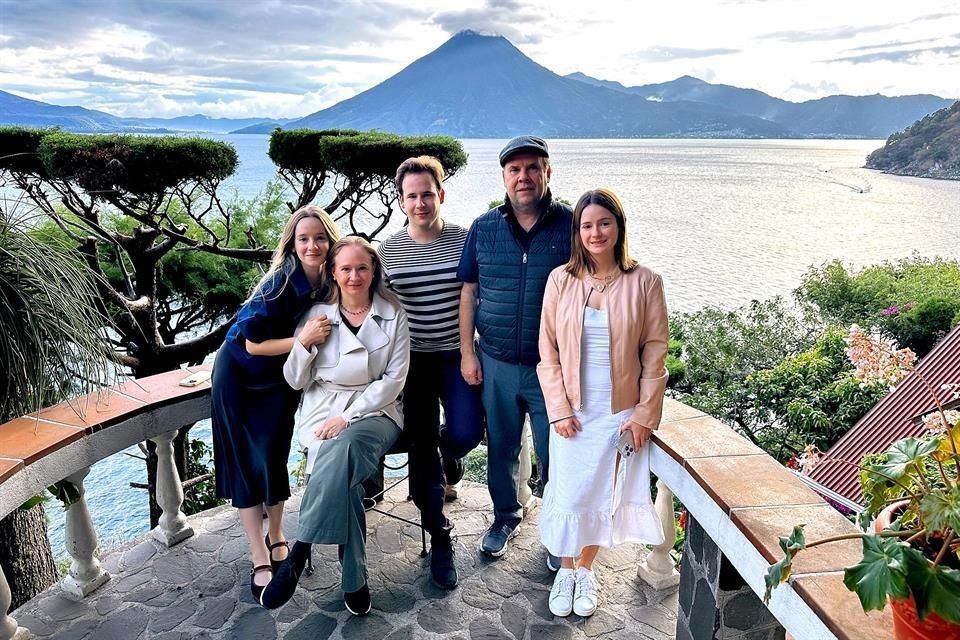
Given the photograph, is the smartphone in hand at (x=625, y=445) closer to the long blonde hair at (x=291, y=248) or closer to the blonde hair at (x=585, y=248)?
the blonde hair at (x=585, y=248)

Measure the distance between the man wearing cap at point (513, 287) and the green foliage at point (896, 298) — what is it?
13787mm

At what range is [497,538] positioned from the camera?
3.09m

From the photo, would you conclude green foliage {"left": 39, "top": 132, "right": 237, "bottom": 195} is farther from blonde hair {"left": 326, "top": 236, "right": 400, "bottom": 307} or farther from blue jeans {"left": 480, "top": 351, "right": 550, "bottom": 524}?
blue jeans {"left": 480, "top": 351, "right": 550, "bottom": 524}

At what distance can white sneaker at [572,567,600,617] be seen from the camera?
2.63 m

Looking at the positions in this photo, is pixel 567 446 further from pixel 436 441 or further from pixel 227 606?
pixel 227 606

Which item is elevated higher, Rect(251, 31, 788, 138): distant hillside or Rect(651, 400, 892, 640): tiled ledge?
Rect(251, 31, 788, 138): distant hillside

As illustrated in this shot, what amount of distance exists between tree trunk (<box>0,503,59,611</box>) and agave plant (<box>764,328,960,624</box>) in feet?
13.5

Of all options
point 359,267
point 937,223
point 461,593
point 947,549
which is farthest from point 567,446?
point 937,223

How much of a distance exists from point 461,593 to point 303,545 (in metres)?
0.75

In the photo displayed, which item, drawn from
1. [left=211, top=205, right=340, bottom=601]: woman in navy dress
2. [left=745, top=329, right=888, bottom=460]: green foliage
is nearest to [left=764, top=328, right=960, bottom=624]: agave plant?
[left=211, top=205, right=340, bottom=601]: woman in navy dress

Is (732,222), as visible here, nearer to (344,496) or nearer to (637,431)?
(637,431)

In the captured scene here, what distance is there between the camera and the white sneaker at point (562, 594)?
104 inches

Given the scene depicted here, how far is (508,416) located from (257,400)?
113 centimetres

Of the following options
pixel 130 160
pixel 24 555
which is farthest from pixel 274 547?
pixel 130 160
